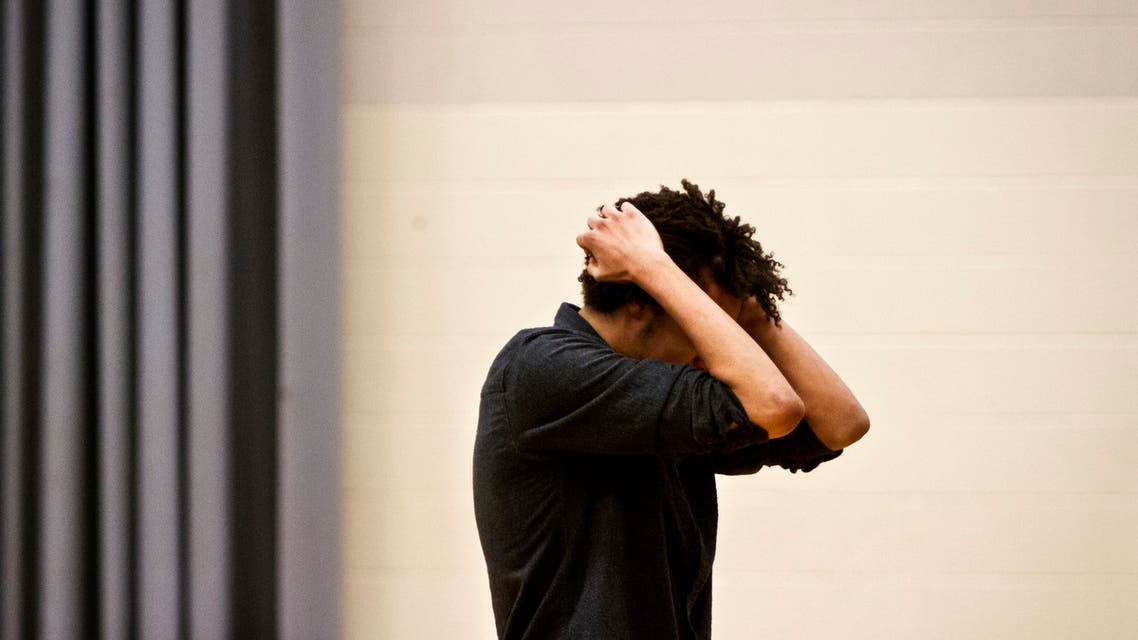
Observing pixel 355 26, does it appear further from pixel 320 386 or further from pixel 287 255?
pixel 320 386

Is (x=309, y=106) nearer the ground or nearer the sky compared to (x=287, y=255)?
nearer the sky

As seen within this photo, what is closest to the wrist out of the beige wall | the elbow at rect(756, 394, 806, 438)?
the elbow at rect(756, 394, 806, 438)

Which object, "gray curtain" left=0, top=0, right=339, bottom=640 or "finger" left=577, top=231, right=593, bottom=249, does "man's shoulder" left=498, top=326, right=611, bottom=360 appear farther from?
"gray curtain" left=0, top=0, right=339, bottom=640

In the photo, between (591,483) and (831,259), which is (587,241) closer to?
(591,483)

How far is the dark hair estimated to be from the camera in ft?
3.77

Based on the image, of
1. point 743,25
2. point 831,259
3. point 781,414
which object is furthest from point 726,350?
point 743,25

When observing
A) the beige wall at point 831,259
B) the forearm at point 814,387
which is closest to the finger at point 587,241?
the forearm at point 814,387

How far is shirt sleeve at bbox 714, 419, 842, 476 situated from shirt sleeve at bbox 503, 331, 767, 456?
0.76 feet

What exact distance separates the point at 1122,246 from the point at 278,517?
1.83m

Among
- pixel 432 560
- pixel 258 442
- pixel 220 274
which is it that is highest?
pixel 220 274

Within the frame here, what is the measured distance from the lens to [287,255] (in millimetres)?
2102

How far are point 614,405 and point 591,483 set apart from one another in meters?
0.12

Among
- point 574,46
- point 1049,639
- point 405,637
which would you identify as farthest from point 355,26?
point 1049,639

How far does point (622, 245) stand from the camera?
1102mm
